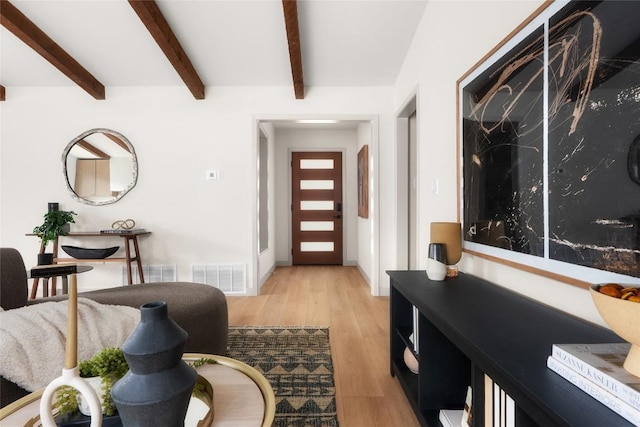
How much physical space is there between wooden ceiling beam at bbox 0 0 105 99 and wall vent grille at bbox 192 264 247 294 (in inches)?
92.0

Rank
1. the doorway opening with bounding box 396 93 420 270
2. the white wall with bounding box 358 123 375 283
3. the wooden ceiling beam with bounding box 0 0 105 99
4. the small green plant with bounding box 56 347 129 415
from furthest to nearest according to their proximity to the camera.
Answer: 1. the white wall with bounding box 358 123 375 283
2. the doorway opening with bounding box 396 93 420 270
3. the wooden ceiling beam with bounding box 0 0 105 99
4. the small green plant with bounding box 56 347 129 415

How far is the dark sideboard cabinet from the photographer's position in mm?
649

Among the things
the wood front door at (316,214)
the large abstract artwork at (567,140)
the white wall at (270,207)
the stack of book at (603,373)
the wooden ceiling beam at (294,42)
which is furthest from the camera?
the wood front door at (316,214)

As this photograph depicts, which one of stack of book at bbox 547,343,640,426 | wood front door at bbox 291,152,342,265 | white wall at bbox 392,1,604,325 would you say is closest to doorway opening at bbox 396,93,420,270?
white wall at bbox 392,1,604,325

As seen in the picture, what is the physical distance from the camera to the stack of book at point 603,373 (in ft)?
1.88

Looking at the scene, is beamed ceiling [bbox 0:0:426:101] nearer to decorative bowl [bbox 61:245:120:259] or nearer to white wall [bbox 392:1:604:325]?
white wall [bbox 392:1:604:325]

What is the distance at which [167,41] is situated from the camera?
109 inches

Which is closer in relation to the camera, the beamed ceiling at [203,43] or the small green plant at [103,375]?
the small green plant at [103,375]

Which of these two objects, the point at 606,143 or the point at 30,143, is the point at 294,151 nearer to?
the point at 30,143

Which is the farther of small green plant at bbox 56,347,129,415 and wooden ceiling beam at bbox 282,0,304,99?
wooden ceiling beam at bbox 282,0,304,99

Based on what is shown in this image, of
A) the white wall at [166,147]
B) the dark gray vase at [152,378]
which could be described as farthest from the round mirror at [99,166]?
the dark gray vase at [152,378]

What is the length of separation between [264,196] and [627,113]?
13.5 feet

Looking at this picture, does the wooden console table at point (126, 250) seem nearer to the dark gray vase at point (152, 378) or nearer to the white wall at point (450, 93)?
the white wall at point (450, 93)

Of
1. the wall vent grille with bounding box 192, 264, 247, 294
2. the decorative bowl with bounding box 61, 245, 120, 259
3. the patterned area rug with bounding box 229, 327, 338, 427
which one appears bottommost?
the patterned area rug with bounding box 229, 327, 338, 427
